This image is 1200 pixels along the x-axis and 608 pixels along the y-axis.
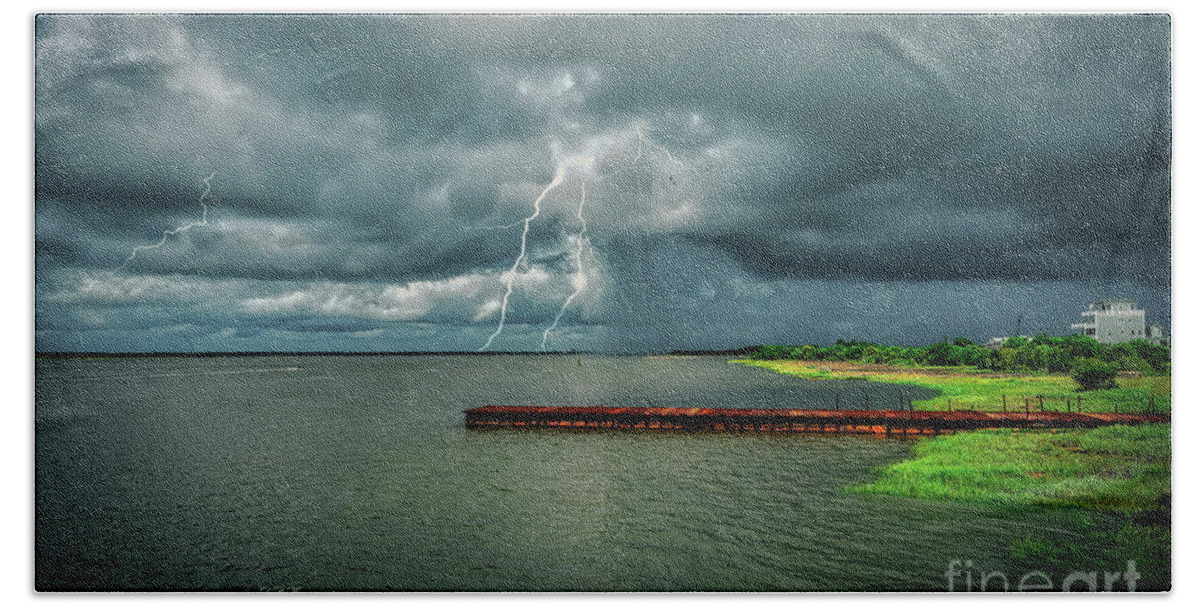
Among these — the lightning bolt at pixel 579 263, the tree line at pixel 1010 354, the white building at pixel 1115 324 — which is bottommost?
the tree line at pixel 1010 354

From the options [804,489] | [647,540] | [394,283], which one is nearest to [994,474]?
[804,489]

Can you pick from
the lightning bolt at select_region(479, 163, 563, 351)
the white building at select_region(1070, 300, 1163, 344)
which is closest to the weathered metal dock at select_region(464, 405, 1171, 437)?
the white building at select_region(1070, 300, 1163, 344)

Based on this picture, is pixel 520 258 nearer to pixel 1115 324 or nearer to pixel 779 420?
pixel 779 420

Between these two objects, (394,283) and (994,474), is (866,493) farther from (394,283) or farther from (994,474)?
(394,283)

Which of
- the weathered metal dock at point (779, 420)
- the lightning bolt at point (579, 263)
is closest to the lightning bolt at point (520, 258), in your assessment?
the lightning bolt at point (579, 263)

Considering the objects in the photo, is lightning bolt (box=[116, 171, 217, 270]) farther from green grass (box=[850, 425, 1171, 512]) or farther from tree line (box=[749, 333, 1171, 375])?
green grass (box=[850, 425, 1171, 512])

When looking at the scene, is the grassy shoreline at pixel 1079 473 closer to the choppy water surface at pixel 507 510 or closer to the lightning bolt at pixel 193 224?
the choppy water surface at pixel 507 510
